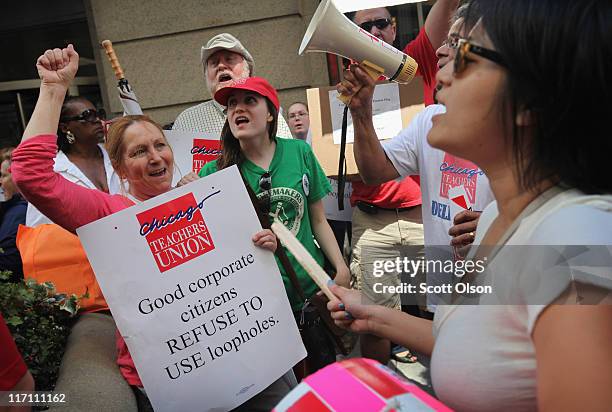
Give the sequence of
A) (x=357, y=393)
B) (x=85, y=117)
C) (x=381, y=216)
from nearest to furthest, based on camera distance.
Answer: (x=357, y=393), (x=85, y=117), (x=381, y=216)

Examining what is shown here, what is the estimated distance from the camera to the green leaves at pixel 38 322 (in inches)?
83.0

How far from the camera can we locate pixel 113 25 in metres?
6.00

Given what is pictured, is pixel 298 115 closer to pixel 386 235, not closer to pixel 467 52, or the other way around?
pixel 386 235

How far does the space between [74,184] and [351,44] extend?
1183 mm

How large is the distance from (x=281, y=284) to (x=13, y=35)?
7.13m

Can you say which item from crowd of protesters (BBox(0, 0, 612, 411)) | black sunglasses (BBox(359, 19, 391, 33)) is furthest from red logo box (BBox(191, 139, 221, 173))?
black sunglasses (BBox(359, 19, 391, 33))

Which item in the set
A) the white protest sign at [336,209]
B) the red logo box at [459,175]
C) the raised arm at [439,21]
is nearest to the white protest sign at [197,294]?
the red logo box at [459,175]

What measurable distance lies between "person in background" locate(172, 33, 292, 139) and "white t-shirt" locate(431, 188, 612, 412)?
2295 millimetres

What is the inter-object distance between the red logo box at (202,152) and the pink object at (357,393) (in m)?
2.22

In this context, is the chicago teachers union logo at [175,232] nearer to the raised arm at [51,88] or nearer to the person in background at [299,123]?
the raised arm at [51,88]

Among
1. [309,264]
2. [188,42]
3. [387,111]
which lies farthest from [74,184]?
[188,42]

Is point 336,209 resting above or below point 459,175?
below

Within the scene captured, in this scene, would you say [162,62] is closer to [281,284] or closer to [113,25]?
[113,25]

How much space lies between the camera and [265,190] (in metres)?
2.45
